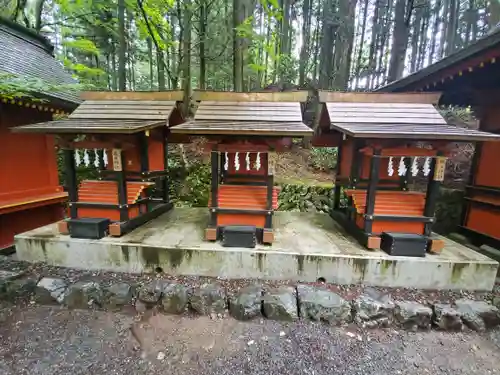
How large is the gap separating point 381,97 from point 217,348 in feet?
16.5

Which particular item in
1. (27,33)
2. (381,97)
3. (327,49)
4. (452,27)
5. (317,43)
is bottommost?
(381,97)

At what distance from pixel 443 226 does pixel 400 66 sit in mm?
6901

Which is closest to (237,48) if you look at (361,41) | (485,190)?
(485,190)

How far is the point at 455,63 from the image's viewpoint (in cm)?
397

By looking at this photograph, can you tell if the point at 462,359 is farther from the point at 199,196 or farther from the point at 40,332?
the point at 199,196

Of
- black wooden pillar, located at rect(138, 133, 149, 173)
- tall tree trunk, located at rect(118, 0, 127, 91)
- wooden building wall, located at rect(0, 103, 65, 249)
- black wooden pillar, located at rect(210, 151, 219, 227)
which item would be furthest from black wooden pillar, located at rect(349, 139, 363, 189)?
tall tree trunk, located at rect(118, 0, 127, 91)

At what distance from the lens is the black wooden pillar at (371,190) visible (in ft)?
12.5

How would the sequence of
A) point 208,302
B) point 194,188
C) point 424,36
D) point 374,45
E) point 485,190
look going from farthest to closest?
point 424,36, point 374,45, point 194,188, point 485,190, point 208,302

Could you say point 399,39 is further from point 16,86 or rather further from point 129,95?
point 16,86

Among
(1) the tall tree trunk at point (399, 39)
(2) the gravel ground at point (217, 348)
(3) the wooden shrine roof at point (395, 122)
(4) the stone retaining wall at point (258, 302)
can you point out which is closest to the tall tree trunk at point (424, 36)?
(1) the tall tree trunk at point (399, 39)

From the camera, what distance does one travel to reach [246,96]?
4.74 m

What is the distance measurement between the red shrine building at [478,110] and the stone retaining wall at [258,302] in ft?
7.00

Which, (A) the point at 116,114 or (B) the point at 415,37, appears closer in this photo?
(A) the point at 116,114

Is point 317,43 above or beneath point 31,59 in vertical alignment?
above
